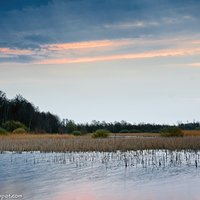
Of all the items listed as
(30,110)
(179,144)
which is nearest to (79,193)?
(179,144)

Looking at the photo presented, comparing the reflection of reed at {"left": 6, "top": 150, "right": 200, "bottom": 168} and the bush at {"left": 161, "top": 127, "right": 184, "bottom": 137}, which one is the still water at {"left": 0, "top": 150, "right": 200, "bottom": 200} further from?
the bush at {"left": 161, "top": 127, "right": 184, "bottom": 137}

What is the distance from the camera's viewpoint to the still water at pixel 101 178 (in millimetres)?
14258

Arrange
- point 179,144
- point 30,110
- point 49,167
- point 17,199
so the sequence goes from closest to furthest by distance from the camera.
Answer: point 17,199
point 49,167
point 179,144
point 30,110

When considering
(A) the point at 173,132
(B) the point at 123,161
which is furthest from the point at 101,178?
(A) the point at 173,132

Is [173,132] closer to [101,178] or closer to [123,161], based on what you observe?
[123,161]

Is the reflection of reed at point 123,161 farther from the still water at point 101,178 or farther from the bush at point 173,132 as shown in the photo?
the bush at point 173,132

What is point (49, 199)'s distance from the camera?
13.4 m

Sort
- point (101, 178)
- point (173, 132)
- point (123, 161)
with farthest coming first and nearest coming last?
point (173, 132) → point (123, 161) → point (101, 178)

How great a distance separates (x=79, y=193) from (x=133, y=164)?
30.2 ft

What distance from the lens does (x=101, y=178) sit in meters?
18.5

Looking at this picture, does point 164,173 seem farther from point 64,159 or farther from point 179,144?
point 179,144

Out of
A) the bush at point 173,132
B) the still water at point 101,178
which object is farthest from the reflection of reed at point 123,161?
the bush at point 173,132

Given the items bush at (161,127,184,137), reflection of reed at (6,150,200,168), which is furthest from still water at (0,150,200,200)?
bush at (161,127,184,137)

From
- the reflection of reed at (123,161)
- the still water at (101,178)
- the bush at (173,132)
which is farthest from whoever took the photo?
the bush at (173,132)
